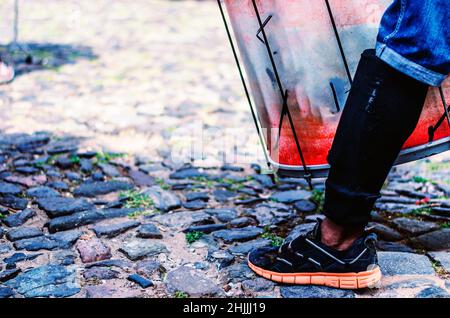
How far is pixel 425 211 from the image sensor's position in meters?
2.64

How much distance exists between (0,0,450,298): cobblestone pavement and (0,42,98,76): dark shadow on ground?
4.7 inches

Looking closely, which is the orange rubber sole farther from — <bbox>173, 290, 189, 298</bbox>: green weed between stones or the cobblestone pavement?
<bbox>173, 290, 189, 298</bbox>: green weed between stones

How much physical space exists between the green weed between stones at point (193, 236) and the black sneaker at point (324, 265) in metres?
0.43

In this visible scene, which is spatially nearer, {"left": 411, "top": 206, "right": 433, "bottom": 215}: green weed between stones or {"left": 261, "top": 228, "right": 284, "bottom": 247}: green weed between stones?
{"left": 261, "top": 228, "right": 284, "bottom": 247}: green weed between stones

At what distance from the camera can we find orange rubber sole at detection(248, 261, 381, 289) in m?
1.89

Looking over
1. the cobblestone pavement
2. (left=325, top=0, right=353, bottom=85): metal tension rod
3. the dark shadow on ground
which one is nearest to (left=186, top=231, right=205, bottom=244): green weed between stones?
the cobblestone pavement

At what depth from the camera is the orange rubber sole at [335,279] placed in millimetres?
1891

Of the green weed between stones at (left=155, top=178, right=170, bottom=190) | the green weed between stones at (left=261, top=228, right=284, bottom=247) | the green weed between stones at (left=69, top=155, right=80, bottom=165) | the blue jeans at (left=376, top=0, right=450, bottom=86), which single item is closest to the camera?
the blue jeans at (left=376, top=0, right=450, bottom=86)

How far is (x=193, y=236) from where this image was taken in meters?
2.39

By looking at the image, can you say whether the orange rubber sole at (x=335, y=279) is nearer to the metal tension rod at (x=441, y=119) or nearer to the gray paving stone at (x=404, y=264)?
the gray paving stone at (x=404, y=264)

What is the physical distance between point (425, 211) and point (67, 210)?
1.61m

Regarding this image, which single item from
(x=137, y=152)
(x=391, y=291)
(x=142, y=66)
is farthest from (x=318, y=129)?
(x=142, y=66)

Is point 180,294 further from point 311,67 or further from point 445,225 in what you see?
point 445,225
